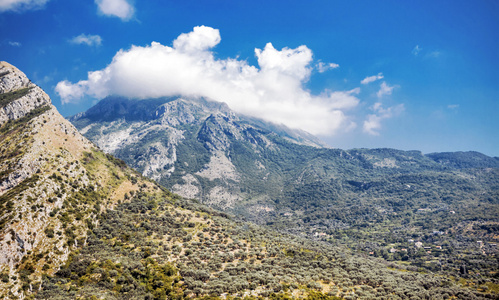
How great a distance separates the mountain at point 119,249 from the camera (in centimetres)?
5269

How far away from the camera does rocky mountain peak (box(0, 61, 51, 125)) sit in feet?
362

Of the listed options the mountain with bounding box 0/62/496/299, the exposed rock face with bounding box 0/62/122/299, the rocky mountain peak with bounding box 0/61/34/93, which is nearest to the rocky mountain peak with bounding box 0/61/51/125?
the rocky mountain peak with bounding box 0/61/34/93

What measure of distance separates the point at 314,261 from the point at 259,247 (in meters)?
17.8

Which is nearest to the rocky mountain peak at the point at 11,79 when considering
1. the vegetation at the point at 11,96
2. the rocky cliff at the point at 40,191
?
the vegetation at the point at 11,96

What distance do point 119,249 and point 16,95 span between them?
358ft

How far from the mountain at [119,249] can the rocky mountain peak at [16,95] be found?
294 cm

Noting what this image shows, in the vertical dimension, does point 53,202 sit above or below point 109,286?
above

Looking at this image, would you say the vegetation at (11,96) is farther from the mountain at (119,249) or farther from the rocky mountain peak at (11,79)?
the mountain at (119,249)

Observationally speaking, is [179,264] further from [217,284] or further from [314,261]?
[314,261]

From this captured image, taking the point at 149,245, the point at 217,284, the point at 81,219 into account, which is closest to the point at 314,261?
the point at 217,284

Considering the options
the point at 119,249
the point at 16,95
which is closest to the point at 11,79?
the point at 16,95

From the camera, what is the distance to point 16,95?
122 metres

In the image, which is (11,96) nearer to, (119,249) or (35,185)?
(35,185)

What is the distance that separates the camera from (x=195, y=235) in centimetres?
8406
